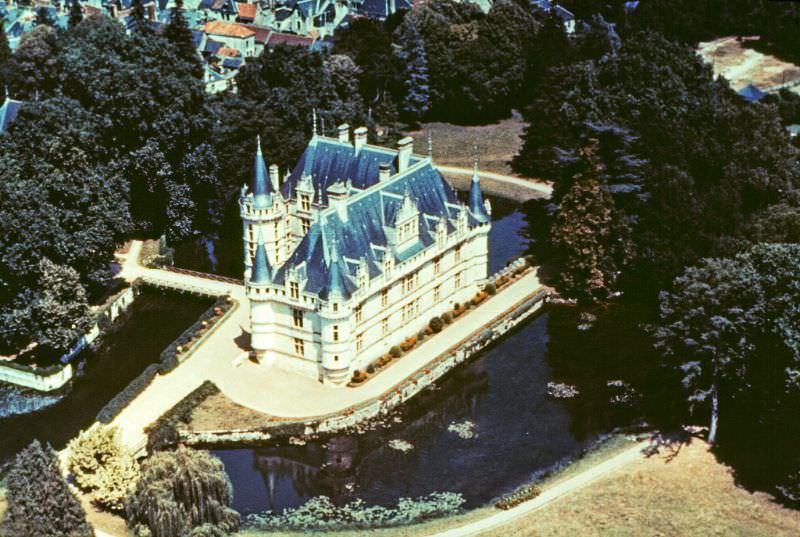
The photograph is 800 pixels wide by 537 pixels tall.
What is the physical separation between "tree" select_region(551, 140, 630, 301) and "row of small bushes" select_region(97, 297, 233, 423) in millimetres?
29095

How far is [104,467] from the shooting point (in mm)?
61875

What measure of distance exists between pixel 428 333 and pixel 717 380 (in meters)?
23.8

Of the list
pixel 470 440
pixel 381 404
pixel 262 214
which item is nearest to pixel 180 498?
pixel 381 404

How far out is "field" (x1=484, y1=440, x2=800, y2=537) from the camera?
5997cm

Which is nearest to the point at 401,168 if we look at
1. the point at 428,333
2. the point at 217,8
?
the point at 428,333

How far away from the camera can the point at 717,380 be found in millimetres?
68375

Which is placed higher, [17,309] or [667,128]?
[667,128]

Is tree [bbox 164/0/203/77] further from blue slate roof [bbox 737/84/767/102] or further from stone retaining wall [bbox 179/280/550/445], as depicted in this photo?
blue slate roof [bbox 737/84/767/102]

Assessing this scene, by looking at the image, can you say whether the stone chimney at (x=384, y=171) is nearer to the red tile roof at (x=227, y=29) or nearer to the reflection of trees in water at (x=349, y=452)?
the reflection of trees in water at (x=349, y=452)

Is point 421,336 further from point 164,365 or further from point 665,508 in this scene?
point 665,508

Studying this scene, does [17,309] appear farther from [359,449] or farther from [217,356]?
[359,449]

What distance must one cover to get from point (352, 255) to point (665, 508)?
27925mm

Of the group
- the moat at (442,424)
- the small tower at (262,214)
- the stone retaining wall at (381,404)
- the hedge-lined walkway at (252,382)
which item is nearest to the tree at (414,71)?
the small tower at (262,214)

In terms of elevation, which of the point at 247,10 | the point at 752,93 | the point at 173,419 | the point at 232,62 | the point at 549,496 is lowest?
the point at 549,496
